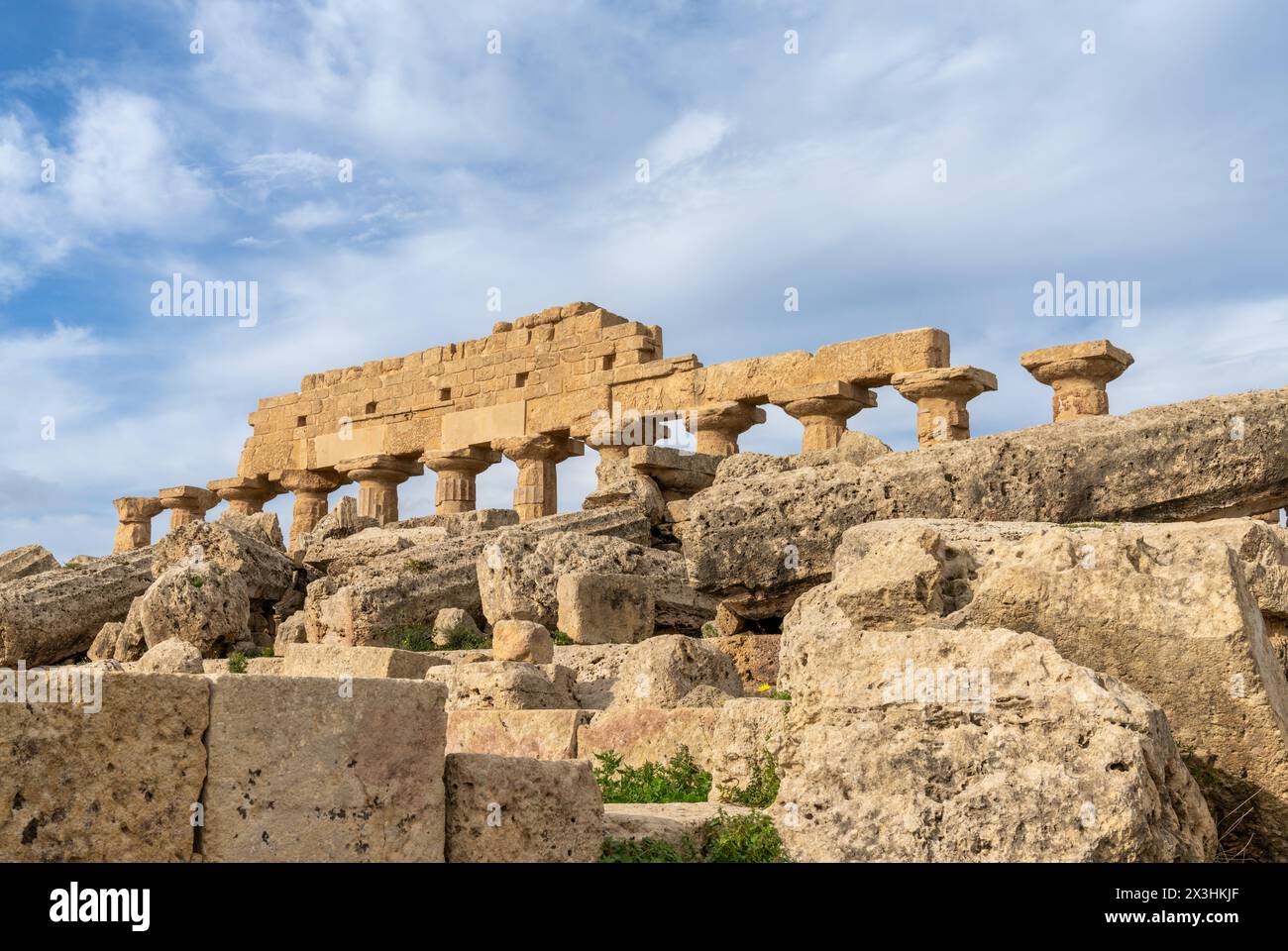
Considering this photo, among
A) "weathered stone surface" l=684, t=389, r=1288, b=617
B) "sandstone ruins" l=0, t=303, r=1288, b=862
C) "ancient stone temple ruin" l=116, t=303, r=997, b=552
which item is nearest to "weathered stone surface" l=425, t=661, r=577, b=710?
"sandstone ruins" l=0, t=303, r=1288, b=862

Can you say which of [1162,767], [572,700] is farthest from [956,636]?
[572,700]

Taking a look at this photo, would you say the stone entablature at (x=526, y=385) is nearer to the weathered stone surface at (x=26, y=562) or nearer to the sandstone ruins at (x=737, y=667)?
the sandstone ruins at (x=737, y=667)

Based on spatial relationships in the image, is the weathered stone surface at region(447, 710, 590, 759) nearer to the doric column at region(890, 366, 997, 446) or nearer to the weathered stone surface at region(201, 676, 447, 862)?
the weathered stone surface at region(201, 676, 447, 862)

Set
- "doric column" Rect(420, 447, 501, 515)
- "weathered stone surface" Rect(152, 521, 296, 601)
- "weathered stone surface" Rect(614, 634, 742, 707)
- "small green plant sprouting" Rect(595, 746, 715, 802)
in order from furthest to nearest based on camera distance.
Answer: "doric column" Rect(420, 447, 501, 515)
"weathered stone surface" Rect(152, 521, 296, 601)
"weathered stone surface" Rect(614, 634, 742, 707)
"small green plant sprouting" Rect(595, 746, 715, 802)

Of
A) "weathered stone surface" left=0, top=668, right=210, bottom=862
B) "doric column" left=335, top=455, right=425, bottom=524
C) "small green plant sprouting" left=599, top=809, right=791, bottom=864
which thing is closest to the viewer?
"weathered stone surface" left=0, top=668, right=210, bottom=862

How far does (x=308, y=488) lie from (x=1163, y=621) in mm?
23412

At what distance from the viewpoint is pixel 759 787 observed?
6.45 meters

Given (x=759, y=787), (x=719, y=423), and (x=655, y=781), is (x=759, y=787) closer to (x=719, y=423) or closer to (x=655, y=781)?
(x=655, y=781)

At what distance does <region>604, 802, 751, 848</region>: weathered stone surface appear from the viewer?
218 inches

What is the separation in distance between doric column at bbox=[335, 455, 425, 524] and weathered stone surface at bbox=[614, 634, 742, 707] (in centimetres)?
1769

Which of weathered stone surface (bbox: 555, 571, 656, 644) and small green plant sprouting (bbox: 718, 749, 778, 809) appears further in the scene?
weathered stone surface (bbox: 555, 571, 656, 644)

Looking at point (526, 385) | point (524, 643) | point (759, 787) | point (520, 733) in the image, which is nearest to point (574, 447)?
point (526, 385)

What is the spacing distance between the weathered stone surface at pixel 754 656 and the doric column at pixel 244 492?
19844 mm

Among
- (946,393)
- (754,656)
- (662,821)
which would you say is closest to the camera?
(662,821)
